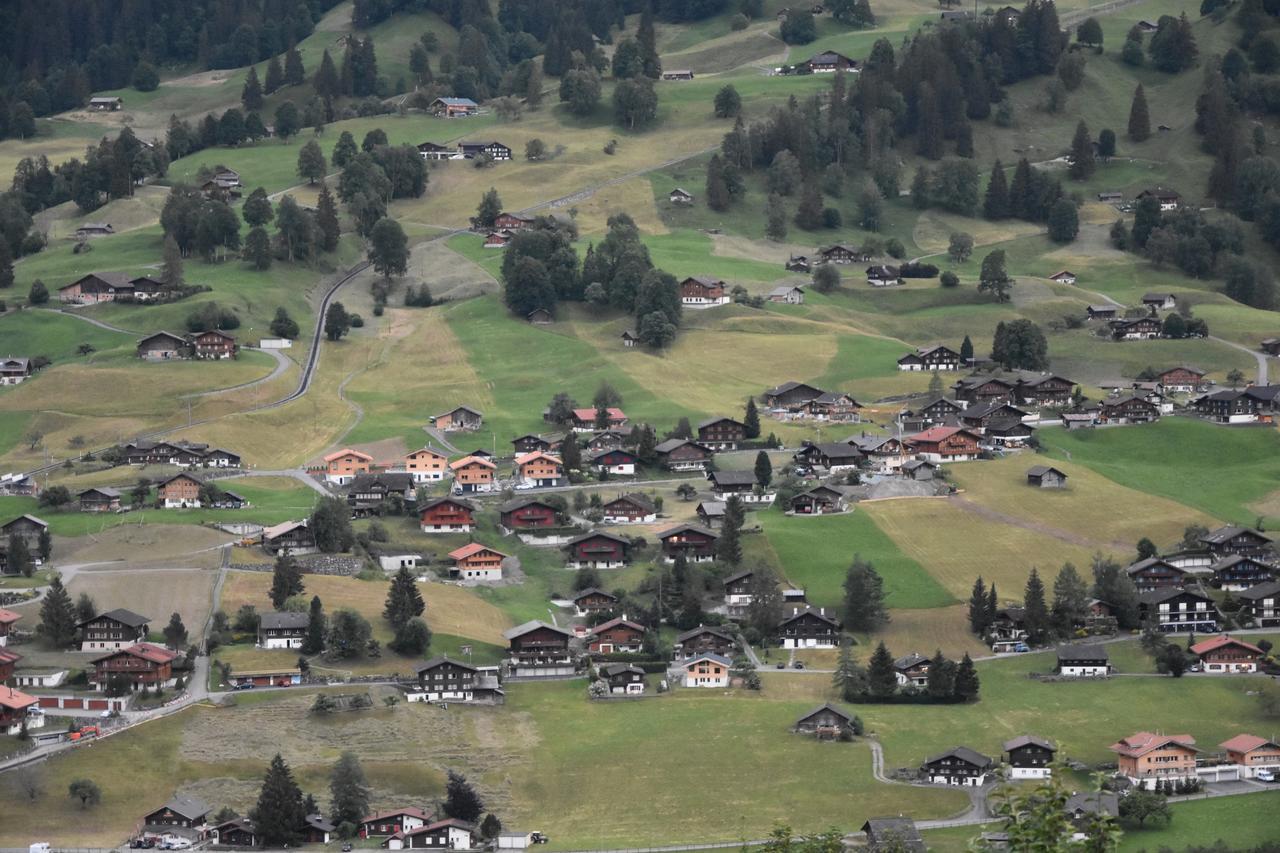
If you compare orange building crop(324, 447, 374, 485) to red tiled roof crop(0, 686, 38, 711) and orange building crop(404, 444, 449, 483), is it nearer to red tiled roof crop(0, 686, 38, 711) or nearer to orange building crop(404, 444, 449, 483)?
orange building crop(404, 444, 449, 483)

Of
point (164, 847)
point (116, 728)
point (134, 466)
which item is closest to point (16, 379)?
point (134, 466)

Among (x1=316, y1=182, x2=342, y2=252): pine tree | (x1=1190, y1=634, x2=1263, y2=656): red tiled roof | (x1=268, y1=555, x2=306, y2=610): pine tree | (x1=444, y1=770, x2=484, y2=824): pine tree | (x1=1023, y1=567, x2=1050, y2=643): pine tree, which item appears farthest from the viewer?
(x1=316, y1=182, x2=342, y2=252): pine tree

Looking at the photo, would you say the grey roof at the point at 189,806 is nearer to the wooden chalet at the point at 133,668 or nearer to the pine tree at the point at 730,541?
the wooden chalet at the point at 133,668

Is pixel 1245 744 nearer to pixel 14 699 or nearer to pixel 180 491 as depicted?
pixel 14 699

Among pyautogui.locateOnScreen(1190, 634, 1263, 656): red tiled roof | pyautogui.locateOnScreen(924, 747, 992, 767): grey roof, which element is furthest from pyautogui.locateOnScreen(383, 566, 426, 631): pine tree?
pyautogui.locateOnScreen(1190, 634, 1263, 656): red tiled roof

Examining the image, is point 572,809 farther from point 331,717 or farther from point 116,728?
point 116,728

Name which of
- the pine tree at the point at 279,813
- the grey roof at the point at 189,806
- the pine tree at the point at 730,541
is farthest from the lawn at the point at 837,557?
the grey roof at the point at 189,806
